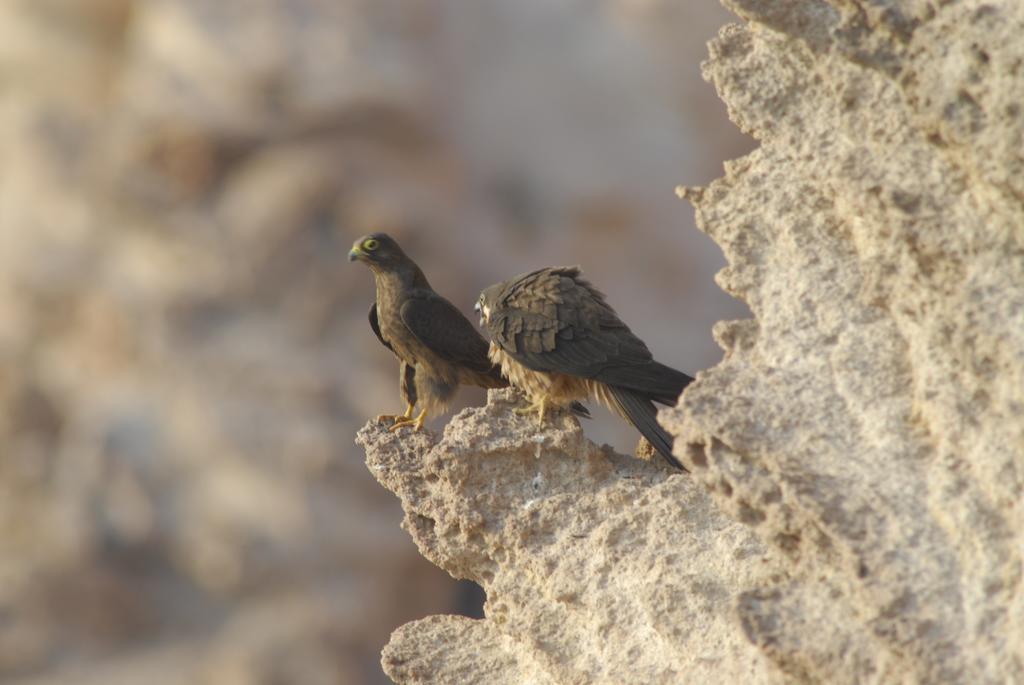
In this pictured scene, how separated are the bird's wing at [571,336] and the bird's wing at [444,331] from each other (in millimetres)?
688

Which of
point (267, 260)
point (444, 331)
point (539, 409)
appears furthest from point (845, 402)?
point (267, 260)

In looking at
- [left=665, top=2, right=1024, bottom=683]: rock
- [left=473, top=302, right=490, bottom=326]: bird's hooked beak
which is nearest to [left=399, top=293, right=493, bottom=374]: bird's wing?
[left=473, top=302, right=490, bottom=326]: bird's hooked beak

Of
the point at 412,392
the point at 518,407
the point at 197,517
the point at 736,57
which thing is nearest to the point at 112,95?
the point at 197,517

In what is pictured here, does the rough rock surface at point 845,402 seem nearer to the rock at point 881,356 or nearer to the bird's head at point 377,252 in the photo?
the rock at point 881,356

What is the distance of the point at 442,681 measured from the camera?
213 inches

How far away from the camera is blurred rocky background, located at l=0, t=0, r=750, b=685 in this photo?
1518cm

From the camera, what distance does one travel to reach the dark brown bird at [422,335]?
275 inches

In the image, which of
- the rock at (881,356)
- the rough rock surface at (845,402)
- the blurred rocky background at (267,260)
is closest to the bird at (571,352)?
the rough rock surface at (845,402)

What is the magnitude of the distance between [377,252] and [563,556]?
2638mm

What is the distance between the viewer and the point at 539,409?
5.64 metres

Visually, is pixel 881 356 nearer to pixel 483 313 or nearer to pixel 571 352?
pixel 571 352

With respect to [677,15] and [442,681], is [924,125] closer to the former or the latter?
[442,681]

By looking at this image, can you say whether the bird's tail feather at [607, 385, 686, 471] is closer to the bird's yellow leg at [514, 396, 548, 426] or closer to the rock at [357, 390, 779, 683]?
the rock at [357, 390, 779, 683]

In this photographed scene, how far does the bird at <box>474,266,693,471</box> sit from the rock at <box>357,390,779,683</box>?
34 cm
